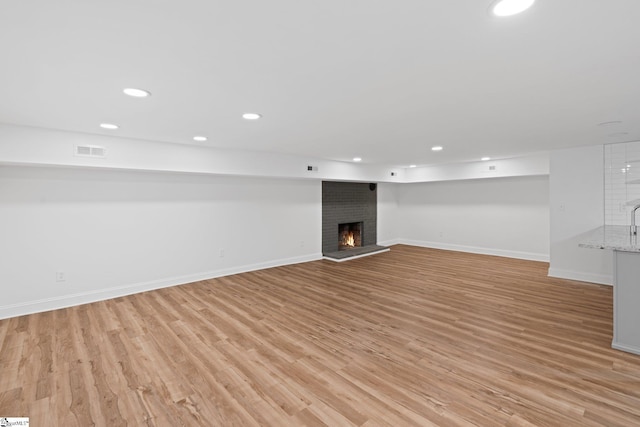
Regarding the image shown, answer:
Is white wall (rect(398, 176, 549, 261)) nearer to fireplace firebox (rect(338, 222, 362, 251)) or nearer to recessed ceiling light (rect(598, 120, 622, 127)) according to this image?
fireplace firebox (rect(338, 222, 362, 251))

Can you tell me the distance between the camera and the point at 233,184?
217 inches

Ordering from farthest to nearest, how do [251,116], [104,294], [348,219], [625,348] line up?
[348,219] → [104,294] → [251,116] → [625,348]

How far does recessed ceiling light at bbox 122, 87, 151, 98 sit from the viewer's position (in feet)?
7.22

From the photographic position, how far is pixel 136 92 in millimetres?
2240

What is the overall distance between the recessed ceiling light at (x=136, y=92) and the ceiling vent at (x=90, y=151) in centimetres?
188

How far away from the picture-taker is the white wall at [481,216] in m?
6.56

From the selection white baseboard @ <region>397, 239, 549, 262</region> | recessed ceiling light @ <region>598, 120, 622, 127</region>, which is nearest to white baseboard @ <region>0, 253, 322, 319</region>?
white baseboard @ <region>397, 239, 549, 262</region>

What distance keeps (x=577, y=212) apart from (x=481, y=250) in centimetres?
276

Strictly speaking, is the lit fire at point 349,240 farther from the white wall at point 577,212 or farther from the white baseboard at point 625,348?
the white baseboard at point 625,348

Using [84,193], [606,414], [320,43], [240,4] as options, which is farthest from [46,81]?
[606,414]

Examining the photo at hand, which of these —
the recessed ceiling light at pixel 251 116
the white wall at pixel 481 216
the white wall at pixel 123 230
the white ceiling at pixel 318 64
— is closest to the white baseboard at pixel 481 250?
the white wall at pixel 481 216

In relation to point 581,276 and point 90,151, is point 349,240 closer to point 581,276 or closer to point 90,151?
point 581,276

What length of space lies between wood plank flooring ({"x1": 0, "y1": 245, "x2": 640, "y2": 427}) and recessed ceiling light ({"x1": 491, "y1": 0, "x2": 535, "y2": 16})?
2201 millimetres

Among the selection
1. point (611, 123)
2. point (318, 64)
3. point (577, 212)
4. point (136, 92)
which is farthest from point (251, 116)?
point (577, 212)
